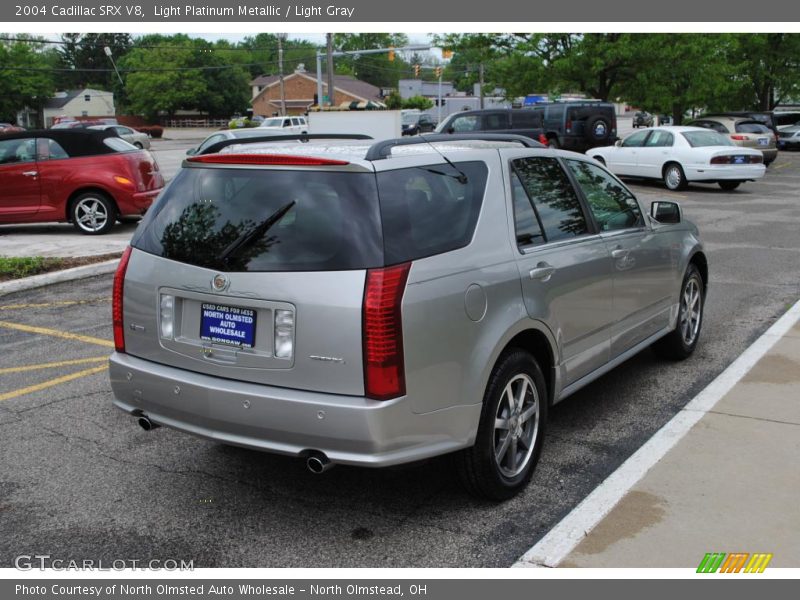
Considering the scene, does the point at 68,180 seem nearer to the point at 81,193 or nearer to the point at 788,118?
the point at 81,193

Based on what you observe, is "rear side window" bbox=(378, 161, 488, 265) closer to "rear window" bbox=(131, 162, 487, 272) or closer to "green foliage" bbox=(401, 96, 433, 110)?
"rear window" bbox=(131, 162, 487, 272)

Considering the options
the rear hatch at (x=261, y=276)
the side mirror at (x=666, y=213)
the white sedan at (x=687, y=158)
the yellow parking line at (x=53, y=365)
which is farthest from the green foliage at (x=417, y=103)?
the rear hatch at (x=261, y=276)

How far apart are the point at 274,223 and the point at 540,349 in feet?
5.33

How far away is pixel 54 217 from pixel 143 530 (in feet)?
34.6

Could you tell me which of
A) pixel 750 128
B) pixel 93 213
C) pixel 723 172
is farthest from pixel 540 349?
pixel 750 128

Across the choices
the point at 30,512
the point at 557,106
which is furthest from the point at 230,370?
the point at 557,106

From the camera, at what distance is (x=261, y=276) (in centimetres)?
380

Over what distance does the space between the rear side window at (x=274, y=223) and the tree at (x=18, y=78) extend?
93.9 meters

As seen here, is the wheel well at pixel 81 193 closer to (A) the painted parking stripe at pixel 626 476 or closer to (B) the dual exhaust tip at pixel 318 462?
(A) the painted parking stripe at pixel 626 476

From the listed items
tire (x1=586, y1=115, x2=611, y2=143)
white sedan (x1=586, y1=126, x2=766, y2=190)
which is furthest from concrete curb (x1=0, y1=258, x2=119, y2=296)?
tire (x1=586, y1=115, x2=611, y2=143)

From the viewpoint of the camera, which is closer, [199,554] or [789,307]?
[199,554]

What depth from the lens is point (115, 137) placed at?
13.9 metres

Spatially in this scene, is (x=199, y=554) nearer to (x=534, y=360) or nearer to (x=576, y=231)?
(x=534, y=360)

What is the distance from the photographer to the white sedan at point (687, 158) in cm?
2116
